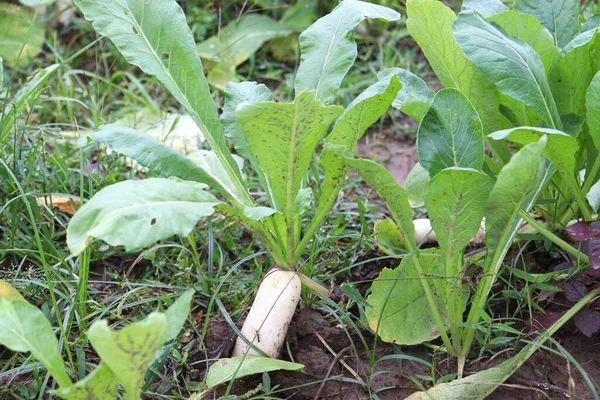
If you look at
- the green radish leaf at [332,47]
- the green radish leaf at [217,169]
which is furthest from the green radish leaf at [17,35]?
the green radish leaf at [332,47]

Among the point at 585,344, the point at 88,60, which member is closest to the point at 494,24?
the point at 585,344

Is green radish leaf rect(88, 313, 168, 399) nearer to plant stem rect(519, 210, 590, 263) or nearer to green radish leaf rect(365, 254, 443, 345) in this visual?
green radish leaf rect(365, 254, 443, 345)

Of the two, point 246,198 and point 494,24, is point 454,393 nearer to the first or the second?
point 246,198

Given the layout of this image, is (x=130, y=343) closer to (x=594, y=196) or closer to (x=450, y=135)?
(x=450, y=135)

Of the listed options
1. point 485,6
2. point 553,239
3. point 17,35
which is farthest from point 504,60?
point 17,35

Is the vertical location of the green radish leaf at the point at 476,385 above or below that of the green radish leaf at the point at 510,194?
below

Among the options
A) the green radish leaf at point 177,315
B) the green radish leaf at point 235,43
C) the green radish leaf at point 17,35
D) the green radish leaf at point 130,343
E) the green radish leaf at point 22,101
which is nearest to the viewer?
the green radish leaf at point 130,343

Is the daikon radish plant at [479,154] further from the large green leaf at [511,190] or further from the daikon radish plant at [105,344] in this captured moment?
the daikon radish plant at [105,344]

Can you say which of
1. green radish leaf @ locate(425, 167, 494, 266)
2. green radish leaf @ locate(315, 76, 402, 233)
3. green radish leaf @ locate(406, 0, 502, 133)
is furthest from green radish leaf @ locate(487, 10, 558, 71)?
green radish leaf @ locate(425, 167, 494, 266)
